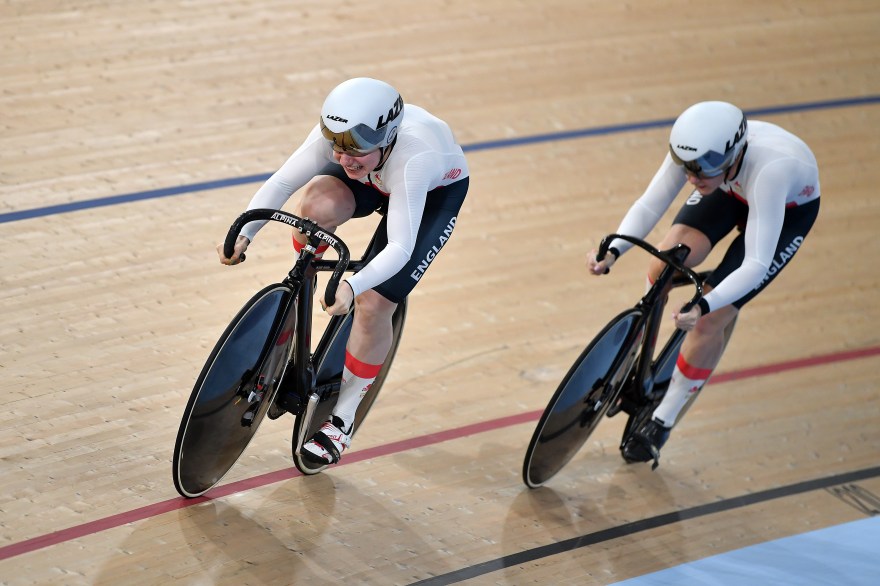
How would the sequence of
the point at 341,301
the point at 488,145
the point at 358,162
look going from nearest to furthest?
the point at 341,301 → the point at 358,162 → the point at 488,145

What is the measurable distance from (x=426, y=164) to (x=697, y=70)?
3853mm

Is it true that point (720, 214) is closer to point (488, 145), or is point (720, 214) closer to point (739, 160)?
point (739, 160)

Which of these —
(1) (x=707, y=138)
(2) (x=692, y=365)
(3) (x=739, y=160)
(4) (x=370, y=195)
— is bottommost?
(2) (x=692, y=365)

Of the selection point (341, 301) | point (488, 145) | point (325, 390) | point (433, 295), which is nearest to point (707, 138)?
point (341, 301)

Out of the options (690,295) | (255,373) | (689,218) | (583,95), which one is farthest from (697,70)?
(255,373)

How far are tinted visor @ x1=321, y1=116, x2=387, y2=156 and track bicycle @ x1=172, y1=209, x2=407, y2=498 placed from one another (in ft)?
0.72

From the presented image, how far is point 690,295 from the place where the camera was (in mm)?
4742

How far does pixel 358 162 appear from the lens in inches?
117

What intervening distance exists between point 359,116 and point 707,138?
1000mm

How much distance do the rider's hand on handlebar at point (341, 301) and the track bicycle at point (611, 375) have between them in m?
0.82

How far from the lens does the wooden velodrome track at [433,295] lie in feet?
10.7

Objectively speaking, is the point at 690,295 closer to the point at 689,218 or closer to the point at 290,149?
the point at 689,218

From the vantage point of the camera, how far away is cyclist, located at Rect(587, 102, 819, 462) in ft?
10.4

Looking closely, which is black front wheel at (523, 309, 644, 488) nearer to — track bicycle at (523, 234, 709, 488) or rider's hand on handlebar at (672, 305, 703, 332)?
track bicycle at (523, 234, 709, 488)
